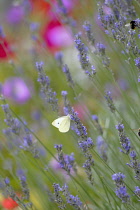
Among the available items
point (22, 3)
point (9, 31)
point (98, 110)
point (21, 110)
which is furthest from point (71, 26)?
point (9, 31)

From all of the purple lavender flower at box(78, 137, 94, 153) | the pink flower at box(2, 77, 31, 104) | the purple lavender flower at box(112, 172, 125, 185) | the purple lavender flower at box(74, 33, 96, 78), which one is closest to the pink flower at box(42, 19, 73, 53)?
the pink flower at box(2, 77, 31, 104)

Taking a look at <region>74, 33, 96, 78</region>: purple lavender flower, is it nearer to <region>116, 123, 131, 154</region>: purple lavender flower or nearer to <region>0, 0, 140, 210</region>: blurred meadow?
<region>0, 0, 140, 210</region>: blurred meadow

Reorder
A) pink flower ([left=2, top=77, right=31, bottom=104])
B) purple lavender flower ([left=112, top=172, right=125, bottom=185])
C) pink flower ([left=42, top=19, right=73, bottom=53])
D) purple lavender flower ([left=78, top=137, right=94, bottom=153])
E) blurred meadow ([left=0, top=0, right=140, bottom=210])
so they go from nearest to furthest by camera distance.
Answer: purple lavender flower ([left=112, top=172, right=125, bottom=185]) < purple lavender flower ([left=78, top=137, right=94, bottom=153]) < blurred meadow ([left=0, top=0, right=140, bottom=210]) < pink flower ([left=2, top=77, right=31, bottom=104]) < pink flower ([left=42, top=19, right=73, bottom=53])

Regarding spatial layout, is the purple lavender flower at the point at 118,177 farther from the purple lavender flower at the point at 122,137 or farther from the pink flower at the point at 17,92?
the pink flower at the point at 17,92

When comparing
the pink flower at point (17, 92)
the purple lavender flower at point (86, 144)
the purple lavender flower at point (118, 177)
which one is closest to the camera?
the purple lavender flower at point (118, 177)

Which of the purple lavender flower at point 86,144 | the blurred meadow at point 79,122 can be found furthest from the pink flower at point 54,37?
the purple lavender flower at point 86,144

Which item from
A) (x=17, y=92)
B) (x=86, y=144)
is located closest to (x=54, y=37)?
(x=17, y=92)

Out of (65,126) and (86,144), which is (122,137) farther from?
(65,126)

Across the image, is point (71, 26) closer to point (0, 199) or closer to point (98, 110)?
point (98, 110)

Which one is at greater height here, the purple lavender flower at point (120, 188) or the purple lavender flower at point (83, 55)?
the purple lavender flower at point (83, 55)
